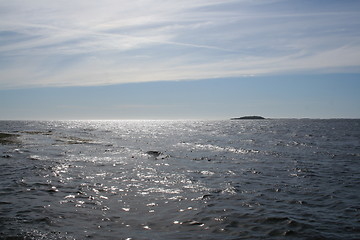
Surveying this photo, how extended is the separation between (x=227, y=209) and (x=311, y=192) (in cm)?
743

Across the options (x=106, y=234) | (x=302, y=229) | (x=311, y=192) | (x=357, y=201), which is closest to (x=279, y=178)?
(x=311, y=192)

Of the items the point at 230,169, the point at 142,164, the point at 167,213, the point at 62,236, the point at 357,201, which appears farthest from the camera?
the point at 142,164

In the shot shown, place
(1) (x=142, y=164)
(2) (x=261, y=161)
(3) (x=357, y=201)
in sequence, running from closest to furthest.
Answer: (3) (x=357, y=201)
(1) (x=142, y=164)
(2) (x=261, y=161)

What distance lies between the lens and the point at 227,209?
55.8 feet

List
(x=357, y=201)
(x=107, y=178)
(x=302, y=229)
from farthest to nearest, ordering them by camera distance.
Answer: (x=107, y=178), (x=357, y=201), (x=302, y=229)

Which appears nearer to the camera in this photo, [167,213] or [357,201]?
[167,213]

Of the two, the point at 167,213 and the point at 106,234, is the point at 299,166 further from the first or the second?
the point at 106,234

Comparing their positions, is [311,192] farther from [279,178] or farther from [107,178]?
[107,178]

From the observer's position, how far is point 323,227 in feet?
46.4

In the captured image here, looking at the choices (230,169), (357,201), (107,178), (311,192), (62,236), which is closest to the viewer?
(62,236)

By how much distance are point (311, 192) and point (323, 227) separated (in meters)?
7.33

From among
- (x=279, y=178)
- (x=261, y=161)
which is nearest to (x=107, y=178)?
(x=279, y=178)

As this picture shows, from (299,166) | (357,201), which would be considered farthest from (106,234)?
(299,166)

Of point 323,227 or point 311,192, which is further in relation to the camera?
point 311,192
